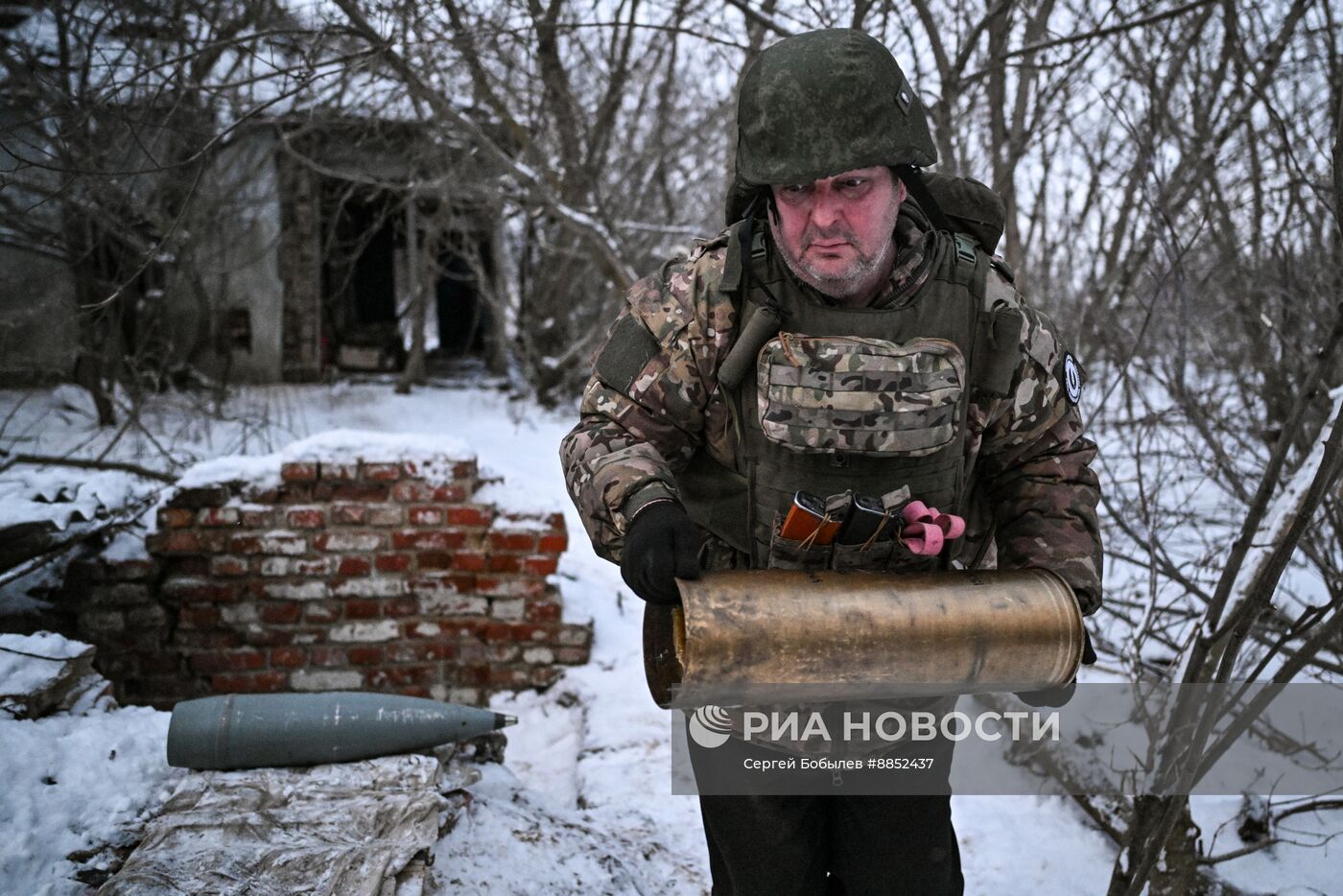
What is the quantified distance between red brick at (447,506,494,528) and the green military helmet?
2345 millimetres

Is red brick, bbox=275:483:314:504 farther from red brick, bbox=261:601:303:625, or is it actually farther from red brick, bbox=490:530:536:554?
red brick, bbox=490:530:536:554

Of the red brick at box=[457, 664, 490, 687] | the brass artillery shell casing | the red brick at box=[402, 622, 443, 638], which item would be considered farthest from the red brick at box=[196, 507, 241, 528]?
the brass artillery shell casing

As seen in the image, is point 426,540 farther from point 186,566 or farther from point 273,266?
point 273,266

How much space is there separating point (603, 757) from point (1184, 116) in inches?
149

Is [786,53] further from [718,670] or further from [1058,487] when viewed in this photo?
[718,670]

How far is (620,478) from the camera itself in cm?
170

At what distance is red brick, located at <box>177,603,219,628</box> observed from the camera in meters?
3.82

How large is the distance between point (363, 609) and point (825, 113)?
2.89 m

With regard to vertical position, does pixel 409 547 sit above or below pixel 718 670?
below

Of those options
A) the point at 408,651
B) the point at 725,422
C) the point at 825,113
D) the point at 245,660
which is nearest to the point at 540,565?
the point at 408,651

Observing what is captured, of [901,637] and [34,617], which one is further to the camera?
[34,617]

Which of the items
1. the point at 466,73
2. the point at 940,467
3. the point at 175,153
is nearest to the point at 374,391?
the point at 175,153

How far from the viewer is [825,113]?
5.57ft

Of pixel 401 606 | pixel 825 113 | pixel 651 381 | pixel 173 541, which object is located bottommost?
pixel 401 606
